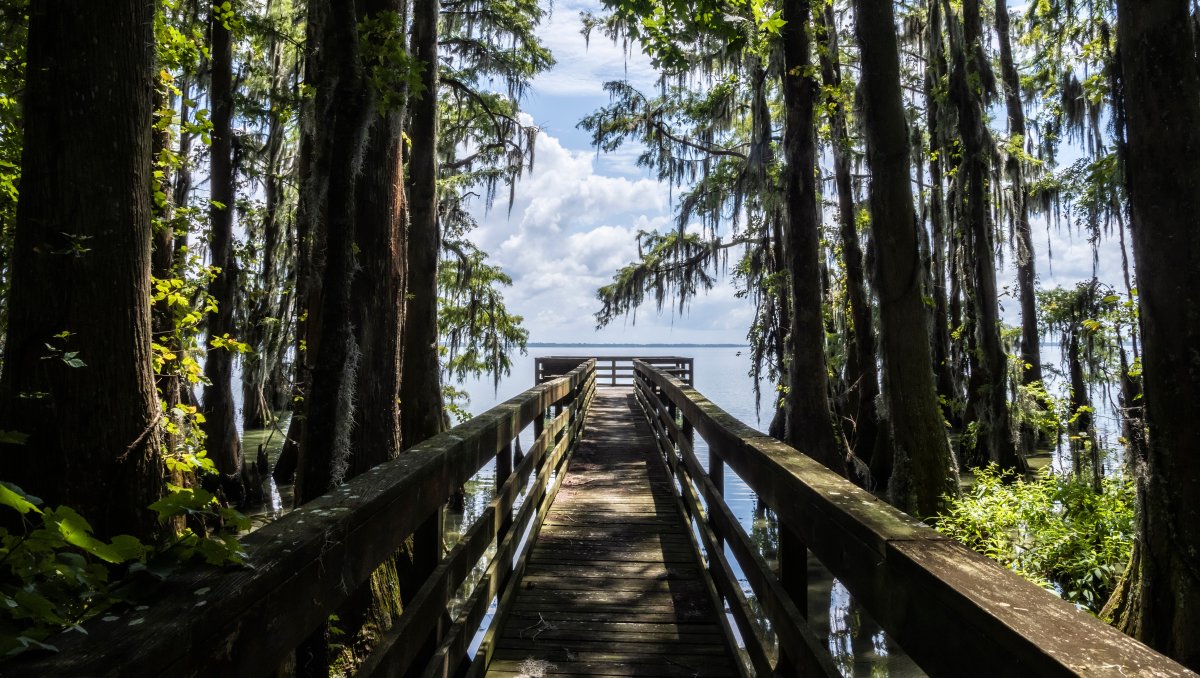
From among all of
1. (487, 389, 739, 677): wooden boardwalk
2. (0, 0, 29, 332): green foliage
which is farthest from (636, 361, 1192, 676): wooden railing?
(0, 0, 29, 332): green foliage

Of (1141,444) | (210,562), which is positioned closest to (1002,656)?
(210,562)

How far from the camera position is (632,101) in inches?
630

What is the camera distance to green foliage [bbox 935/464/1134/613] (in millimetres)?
5738

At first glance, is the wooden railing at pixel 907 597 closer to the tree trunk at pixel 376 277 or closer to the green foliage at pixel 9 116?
the tree trunk at pixel 376 277

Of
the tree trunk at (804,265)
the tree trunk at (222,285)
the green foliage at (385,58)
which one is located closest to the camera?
the green foliage at (385,58)

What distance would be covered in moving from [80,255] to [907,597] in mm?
3122

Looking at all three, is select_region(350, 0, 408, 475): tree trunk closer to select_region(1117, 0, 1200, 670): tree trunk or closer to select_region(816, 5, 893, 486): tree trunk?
select_region(1117, 0, 1200, 670): tree trunk

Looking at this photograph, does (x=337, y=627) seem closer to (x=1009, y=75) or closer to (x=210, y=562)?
(x=210, y=562)

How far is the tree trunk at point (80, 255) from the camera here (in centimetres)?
264

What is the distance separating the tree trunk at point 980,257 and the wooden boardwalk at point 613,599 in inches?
310

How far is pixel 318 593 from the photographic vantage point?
1576 millimetres

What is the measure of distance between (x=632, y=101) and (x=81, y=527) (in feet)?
52.6

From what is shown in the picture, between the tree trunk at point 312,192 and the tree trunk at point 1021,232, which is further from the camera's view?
the tree trunk at point 1021,232

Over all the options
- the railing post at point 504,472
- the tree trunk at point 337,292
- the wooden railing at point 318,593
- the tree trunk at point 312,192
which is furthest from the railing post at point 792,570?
the tree trunk at point 312,192
